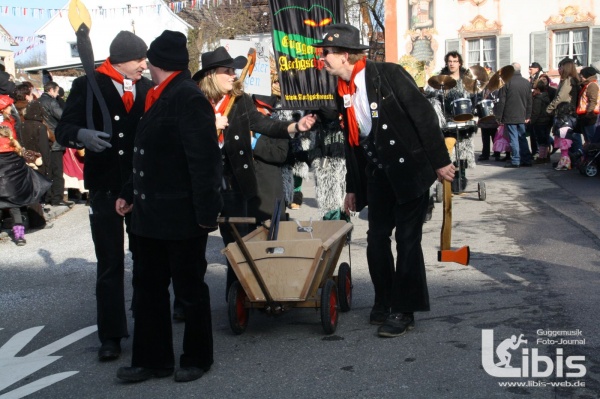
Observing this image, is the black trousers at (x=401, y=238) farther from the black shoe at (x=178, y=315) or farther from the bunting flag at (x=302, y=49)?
the bunting flag at (x=302, y=49)

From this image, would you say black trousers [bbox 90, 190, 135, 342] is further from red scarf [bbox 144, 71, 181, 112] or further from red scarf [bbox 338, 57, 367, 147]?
red scarf [bbox 338, 57, 367, 147]

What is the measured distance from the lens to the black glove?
5.45 meters

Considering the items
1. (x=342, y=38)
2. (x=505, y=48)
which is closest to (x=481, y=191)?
A: (x=342, y=38)

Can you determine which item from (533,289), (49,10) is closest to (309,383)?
(533,289)

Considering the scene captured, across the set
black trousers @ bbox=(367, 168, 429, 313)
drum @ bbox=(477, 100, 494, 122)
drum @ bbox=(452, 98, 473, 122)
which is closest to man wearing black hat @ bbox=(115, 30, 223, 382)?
black trousers @ bbox=(367, 168, 429, 313)

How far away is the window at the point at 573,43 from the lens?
1319 inches

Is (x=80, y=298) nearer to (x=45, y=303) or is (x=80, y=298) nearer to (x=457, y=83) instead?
(x=45, y=303)

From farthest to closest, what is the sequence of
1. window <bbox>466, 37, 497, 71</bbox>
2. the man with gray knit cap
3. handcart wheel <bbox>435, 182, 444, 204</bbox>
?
window <bbox>466, 37, 497, 71</bbox>
handcart wheel <bbox>435, 182, 444, 204</bbox>
the man with gray knit cap

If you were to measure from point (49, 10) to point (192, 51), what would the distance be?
9.22 metres

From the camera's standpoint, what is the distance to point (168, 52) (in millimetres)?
5062

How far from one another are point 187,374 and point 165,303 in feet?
1.48

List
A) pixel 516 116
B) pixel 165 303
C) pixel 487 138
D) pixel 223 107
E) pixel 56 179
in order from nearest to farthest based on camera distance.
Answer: pixel 165 303
pixel 223 107
pixel 56 179
pixel 516 116
pixel 487 138

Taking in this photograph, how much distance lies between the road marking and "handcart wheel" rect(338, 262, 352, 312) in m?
1.84

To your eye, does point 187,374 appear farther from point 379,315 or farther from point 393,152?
point 393,152
